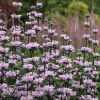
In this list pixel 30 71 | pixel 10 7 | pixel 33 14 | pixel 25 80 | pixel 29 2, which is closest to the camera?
pixel 25 80

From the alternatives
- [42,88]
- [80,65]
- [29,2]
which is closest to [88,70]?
[80,65]

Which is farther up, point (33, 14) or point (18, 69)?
point (33, 14)

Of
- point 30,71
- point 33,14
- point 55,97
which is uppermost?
point 33,14

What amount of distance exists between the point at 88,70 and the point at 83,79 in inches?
9.0

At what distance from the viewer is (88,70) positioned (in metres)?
3.88

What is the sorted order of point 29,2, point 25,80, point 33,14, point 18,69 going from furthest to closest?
point 29,2, point 33,14, point 18,69, point 25,80

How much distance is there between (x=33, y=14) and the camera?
443cm

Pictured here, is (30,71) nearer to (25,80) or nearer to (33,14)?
(25,80)

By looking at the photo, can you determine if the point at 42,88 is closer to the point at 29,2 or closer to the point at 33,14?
the point at 33,14

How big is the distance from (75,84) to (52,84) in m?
0.27

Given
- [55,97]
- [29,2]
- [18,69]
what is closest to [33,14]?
[18,69]

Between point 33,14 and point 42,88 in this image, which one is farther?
point 33,14

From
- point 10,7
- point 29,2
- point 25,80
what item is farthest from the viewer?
point 29,2

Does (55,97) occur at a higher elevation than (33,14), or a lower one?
lower
